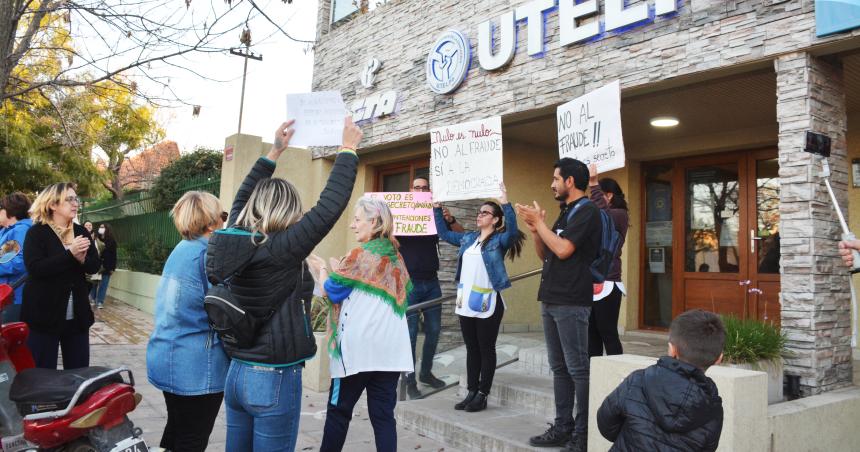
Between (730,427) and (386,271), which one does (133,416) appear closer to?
(386,271)

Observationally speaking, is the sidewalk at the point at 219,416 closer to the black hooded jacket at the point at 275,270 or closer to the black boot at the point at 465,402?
the black boot at the point at 465,402

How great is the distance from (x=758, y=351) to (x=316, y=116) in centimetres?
356

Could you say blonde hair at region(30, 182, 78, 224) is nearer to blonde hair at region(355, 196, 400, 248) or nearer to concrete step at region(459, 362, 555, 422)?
blonde hair at region(355, 196, 400, 248)

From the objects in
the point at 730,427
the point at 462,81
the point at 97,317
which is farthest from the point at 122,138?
the point at 730,427

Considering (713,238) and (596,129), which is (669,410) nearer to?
(596,129)

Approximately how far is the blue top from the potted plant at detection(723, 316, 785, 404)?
5.34 m

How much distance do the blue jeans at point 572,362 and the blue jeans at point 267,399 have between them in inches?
76.4

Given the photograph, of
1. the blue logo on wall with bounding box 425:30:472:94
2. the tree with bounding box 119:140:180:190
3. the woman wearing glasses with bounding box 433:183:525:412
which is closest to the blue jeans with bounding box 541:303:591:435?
the woman wearing glasses with bounding box 433:183:525:412

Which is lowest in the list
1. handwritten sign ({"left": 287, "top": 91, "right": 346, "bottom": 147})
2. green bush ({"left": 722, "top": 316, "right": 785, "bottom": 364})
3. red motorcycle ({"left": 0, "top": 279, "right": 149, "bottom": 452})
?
red motorcycle ({"left": 0, "top": 279, "right": 149, "bottom": 452})

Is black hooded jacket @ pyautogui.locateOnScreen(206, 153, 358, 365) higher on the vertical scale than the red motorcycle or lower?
higher

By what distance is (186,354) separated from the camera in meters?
3.02

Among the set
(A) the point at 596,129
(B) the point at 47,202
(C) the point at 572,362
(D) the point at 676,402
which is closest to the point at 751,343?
(C) the point at 572,362

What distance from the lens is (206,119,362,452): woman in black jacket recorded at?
→ 2732 millimetres

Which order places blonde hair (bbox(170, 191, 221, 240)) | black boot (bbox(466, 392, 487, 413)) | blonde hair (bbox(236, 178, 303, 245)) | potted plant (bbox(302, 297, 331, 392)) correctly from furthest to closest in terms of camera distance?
potted plant (bbox(302, 297, 331, 392))
black boot (bbox(466, 392, 487, 413))
blonde hair (bbox(170, 191, 221, 240))
blonde hair (bbox(236, 178, 303, 245))
